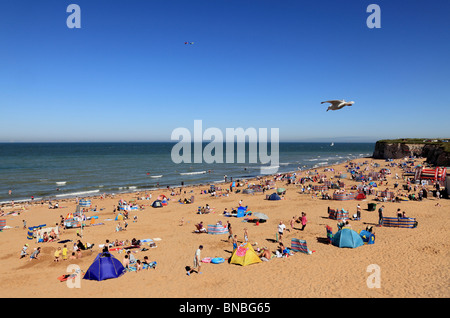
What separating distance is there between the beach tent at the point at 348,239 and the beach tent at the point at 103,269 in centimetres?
1012

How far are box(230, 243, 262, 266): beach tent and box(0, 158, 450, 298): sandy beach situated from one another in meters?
0.22

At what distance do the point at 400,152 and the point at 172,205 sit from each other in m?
65.3

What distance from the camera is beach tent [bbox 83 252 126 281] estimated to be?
10.8 meters

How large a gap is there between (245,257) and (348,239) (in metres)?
5.32

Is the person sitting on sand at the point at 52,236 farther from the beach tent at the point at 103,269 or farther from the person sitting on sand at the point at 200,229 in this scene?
the person sitting on sand at the point at 200,229

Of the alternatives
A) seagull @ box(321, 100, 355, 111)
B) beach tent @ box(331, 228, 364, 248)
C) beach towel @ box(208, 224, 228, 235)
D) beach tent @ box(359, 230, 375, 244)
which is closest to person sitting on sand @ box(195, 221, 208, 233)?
beach towel @ box(208, 224, 228, 235)

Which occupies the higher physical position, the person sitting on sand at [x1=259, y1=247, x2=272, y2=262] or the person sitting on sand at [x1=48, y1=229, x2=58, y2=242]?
the person sitting on sand at [x1=259, y1=247, x2=272, y2=262]

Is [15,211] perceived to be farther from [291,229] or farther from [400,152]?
[400,152]

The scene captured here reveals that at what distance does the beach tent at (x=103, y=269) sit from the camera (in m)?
10.8

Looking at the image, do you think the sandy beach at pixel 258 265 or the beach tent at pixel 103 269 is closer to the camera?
the sandy beach at pixel 258 265

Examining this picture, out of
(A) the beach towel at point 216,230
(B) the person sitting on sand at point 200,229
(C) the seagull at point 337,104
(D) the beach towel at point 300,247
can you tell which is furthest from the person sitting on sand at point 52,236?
(C) the seagull at point 337,104

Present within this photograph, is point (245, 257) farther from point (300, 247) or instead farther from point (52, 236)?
point (52, 236)

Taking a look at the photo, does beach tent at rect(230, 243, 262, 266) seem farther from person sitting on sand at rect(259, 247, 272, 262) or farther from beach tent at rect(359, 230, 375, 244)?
beach tent at rect(359, 230, 375, 244)
